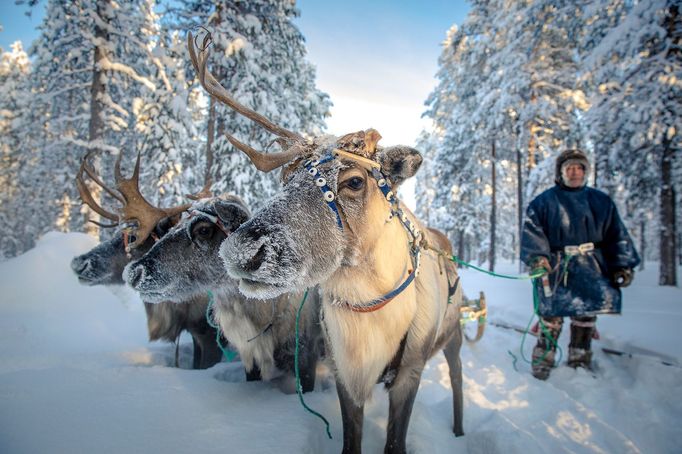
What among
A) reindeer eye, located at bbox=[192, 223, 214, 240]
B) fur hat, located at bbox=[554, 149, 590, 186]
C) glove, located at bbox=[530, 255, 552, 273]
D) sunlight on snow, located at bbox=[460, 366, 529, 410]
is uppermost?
fur hat, located at bbox=[554, 149, 590, 186]

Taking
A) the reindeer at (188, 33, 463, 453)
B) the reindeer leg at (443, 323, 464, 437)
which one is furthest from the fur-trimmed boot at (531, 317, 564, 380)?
the reindeer at (188, 33, 463, 453)

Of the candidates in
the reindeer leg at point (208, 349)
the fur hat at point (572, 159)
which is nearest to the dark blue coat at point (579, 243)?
the fur hat at point (572, 159)

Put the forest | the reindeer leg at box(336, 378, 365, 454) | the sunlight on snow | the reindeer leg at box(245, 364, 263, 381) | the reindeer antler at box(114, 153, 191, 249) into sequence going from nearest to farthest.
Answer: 1. the reindeer leg at box(336, 378, 365, 454)
2. the reindeer leg at box(245, 364, 263, 381)
3. the sunlight on snow
4. the reindeer antler at box(114, 153, 191, 249)
5. the forest

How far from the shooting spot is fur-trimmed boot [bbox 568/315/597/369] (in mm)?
4047

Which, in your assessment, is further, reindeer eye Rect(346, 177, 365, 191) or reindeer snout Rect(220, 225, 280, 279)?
reindeer eye Rect(346, 177, 365, 191)

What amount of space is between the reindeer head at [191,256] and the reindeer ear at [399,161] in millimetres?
1689

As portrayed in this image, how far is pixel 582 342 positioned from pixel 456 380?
2.28m

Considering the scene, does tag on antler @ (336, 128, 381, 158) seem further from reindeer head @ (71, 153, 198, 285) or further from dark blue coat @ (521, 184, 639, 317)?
dark blue coat @ (521, 184, 639, 317)

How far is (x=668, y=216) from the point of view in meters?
10.3

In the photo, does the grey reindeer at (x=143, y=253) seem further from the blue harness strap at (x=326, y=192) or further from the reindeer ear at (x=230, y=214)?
the blue harness strap at (x=326, y=192)

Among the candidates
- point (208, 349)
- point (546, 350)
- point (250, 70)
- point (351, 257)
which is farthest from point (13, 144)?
point (546, 350)

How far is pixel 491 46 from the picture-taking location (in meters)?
15.0

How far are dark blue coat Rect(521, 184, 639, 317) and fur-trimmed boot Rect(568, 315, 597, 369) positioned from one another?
18cm

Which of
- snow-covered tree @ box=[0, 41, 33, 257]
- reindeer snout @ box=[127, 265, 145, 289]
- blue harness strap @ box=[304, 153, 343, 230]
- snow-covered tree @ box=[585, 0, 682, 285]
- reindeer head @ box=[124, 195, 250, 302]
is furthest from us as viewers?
snow-covered tree @ box=[0, 41, 33, 257]
